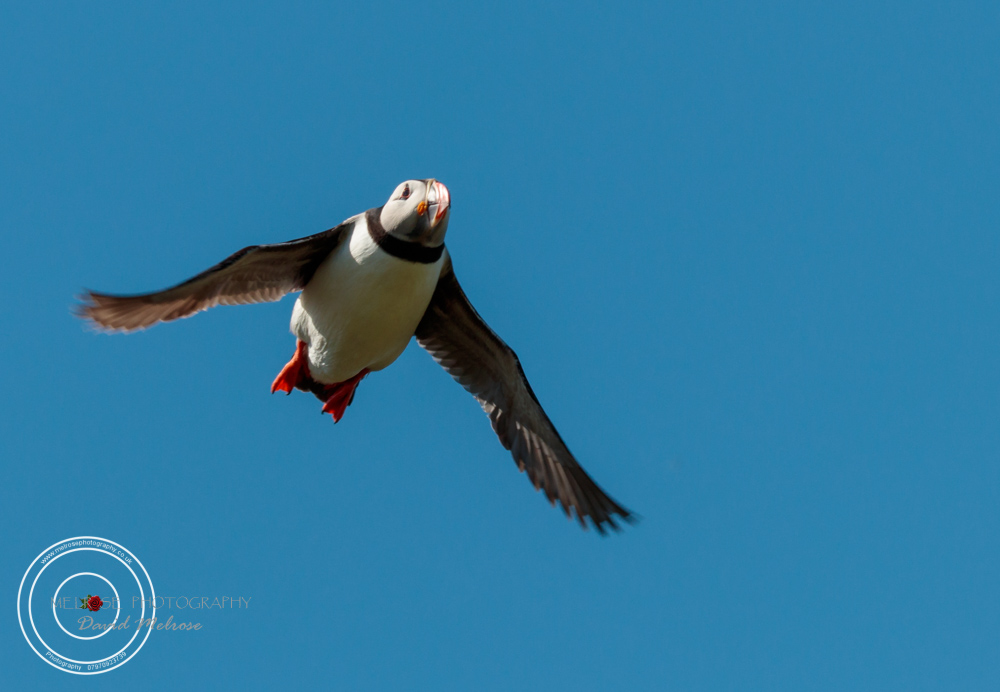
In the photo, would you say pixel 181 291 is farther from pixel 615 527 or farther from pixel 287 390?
pixel 615 527

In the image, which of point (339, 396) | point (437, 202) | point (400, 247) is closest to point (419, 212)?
point (437, 202)

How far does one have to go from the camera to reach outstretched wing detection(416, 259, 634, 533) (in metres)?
12.7

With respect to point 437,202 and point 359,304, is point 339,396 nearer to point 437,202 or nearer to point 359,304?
point 359,304

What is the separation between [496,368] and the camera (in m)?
13.4

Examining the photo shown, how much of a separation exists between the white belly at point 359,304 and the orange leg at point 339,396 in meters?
0.86

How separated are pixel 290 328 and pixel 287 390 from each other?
36.4 inches

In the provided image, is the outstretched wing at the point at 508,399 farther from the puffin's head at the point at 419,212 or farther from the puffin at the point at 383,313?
the puffin's head at the point at 419,212

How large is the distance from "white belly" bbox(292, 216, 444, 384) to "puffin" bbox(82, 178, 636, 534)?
15mm

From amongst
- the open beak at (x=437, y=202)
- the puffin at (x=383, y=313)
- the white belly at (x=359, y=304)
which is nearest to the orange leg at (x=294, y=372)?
the puffin at (x=383, y=313)

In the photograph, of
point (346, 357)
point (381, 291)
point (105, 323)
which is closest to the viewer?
point (105, 323)

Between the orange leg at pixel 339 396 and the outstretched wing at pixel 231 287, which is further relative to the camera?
the orange leg at pixel 339 396

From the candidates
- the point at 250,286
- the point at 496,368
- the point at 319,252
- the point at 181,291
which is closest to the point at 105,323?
the point at 181,291

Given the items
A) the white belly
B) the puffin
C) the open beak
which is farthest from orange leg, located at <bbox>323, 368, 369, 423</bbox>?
the open beak

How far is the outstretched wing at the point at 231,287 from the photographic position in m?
10.3
